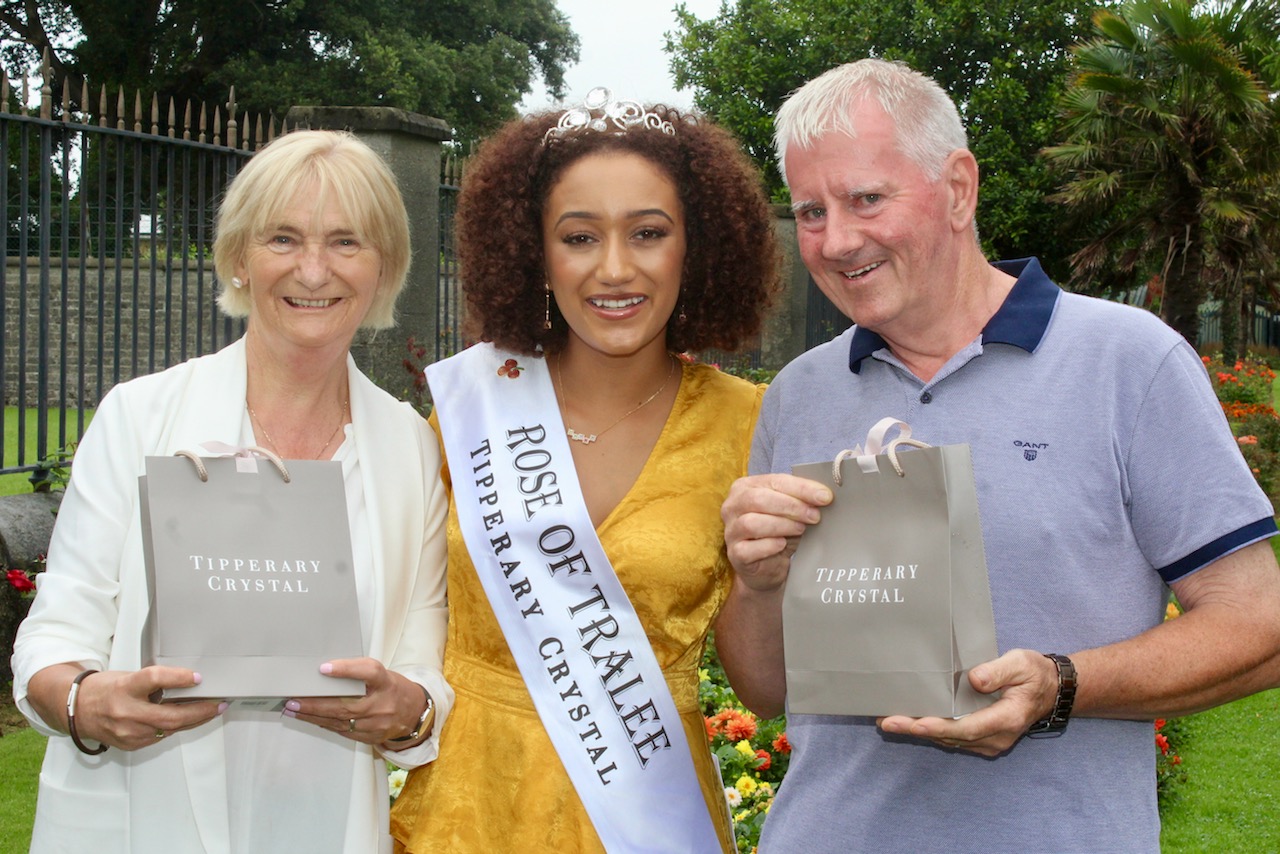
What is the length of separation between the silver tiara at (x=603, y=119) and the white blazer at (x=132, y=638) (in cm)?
84

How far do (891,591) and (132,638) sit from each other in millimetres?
1237

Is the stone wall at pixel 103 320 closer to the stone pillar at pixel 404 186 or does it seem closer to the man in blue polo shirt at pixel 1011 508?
the stone pillar at pixel 404 186

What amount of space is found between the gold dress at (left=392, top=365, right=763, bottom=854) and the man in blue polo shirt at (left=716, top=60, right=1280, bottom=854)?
297 mm

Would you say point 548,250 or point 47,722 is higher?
point 548,250

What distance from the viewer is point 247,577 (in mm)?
1778

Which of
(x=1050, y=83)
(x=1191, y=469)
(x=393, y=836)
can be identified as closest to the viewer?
(x=1191, y=469)

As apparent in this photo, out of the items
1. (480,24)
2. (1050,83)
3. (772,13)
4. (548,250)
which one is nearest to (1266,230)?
(1050,83)

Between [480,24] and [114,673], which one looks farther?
[480,24]

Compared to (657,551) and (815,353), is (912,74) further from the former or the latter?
(657,551)

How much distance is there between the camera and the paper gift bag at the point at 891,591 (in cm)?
160

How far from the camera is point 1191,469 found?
1694 millimetres

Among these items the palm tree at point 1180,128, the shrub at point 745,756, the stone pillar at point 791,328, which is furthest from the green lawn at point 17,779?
the palm tree at point 1180,128

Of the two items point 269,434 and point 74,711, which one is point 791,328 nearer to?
point 269,434

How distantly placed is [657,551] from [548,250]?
2.19 feet
